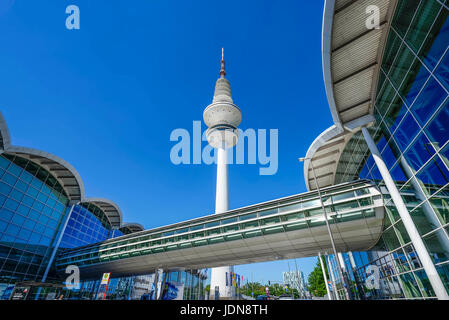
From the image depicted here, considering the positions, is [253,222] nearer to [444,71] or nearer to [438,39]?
[444,71]

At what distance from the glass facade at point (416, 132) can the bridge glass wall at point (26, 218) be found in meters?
40.3

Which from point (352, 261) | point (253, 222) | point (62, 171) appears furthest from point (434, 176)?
point (62, 171)

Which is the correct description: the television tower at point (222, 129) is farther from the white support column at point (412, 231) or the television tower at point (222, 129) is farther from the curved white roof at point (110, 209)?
the white support column at point (412, 231)

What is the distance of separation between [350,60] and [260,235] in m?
16.4

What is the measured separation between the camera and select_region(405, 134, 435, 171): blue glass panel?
1141 centimetres

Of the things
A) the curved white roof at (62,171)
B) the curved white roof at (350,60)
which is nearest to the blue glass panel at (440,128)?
the curved white roof at (350,60)

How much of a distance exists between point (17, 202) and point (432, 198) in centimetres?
4194

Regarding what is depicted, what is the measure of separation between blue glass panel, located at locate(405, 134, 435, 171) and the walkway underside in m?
5.39

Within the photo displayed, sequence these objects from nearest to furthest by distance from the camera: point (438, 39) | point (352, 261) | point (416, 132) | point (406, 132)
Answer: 1. point (438, 39)
2. point (416, 132)
3. point (406, 132)
4. point (352, 261)

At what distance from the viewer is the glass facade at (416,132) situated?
10281 millimetres

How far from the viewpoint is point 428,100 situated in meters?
11.0

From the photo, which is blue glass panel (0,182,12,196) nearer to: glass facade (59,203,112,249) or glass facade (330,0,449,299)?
glass facade (59,203,112,249)

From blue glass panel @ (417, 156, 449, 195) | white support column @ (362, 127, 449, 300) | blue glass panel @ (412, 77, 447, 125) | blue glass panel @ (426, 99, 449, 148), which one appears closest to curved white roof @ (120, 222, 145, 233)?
white support column @ (362, 127, 449, 300)
